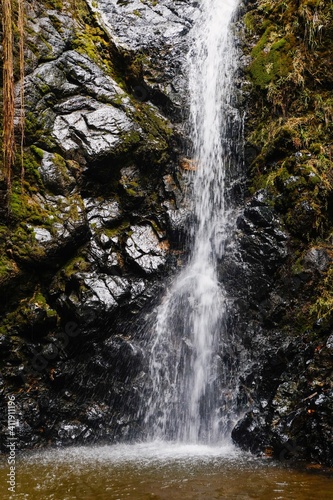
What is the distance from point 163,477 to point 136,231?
156 inches

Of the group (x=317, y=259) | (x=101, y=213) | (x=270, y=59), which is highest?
(x=270, y=59)

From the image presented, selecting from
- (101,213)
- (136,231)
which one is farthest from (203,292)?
(101,213)

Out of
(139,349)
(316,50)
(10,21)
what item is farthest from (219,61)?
(139,349)

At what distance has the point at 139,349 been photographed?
19.6ft

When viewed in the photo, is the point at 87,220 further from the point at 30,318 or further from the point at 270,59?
the point at 270,59

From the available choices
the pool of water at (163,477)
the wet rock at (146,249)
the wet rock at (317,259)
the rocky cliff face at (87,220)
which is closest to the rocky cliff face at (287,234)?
the wet rock at (317,259)

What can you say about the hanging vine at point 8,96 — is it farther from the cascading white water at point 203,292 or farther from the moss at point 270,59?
the moss at point 270,59

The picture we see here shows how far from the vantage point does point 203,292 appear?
21.1 feet

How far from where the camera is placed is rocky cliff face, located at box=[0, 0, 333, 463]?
5.34m

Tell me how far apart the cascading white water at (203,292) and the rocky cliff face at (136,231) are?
0.86ft

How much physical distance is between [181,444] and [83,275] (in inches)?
110

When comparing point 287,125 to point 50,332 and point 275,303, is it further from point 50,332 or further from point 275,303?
point 50,332

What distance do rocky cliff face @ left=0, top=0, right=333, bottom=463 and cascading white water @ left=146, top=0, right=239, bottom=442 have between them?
0.26m

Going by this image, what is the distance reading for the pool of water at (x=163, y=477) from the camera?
334 cm
